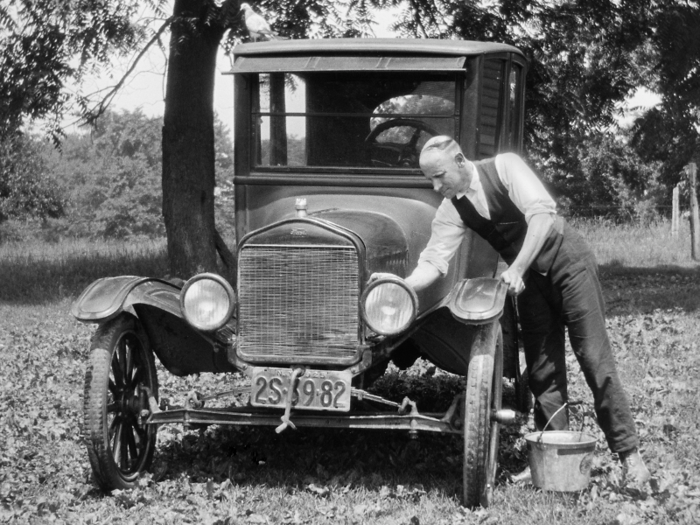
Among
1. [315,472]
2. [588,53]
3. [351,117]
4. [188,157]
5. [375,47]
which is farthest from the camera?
[588,53]

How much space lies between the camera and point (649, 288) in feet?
44.1

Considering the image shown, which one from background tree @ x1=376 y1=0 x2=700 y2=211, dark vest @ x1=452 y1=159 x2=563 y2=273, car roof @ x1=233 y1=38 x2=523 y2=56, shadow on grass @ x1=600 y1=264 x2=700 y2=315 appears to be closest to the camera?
dark vest @ x1=452 y1=159 x2=563 y2=273

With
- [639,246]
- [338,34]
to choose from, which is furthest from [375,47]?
[639,246]

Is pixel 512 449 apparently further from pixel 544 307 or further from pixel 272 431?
pixel 272 431

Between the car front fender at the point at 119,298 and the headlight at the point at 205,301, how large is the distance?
15 centimetres

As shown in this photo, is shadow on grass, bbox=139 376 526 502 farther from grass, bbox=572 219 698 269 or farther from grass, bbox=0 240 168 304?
grass, bbox=572 219 698 269

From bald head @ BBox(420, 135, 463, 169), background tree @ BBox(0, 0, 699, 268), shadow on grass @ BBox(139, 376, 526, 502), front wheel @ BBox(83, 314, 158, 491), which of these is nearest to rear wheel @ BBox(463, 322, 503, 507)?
shadow on grass @ BBox(139, 376, 526, 502)

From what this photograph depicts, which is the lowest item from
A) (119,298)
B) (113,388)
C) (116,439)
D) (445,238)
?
(116,439)

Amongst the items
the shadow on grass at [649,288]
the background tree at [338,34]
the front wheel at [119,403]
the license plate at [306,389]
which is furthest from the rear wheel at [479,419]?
the background tree at [338,34]

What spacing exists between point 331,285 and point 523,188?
0.99 m

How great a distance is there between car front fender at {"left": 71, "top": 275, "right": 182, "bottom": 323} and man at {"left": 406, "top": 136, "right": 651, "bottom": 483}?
1.20m

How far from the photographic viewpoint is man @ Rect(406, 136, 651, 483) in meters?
4.62

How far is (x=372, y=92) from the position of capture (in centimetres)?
563

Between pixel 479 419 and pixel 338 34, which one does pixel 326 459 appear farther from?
pixel 338 34
